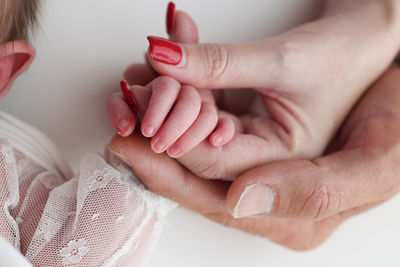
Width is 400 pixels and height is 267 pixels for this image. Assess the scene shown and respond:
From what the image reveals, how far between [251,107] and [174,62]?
1.18ft

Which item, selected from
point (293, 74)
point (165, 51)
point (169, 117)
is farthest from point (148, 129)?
point (293, 74)

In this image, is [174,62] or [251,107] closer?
[174,62]

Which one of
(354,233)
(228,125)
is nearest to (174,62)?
(228,125)

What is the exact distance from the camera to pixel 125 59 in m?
1.01

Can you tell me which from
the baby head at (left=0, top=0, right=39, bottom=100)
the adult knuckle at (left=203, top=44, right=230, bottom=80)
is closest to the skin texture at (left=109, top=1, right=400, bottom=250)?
the adult knuckle at (left=203, top=44, right=230, bottom=80)

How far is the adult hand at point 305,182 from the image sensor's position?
761 mm

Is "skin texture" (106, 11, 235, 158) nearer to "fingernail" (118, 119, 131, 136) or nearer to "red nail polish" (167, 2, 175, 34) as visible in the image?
"fingernail" (118, 119, 131, 136)

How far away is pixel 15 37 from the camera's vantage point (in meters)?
0.87

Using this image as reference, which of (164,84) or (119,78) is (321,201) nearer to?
(164,84)

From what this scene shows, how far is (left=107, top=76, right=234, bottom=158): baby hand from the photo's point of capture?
67 cm

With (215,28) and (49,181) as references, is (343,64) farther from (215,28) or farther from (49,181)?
(49,181)

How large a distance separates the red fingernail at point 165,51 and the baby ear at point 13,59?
0.34 m

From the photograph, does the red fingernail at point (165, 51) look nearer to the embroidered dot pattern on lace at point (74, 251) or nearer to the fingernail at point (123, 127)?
the fingernail at point (123, 127)

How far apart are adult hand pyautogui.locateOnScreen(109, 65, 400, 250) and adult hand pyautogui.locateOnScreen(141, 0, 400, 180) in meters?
0.04
